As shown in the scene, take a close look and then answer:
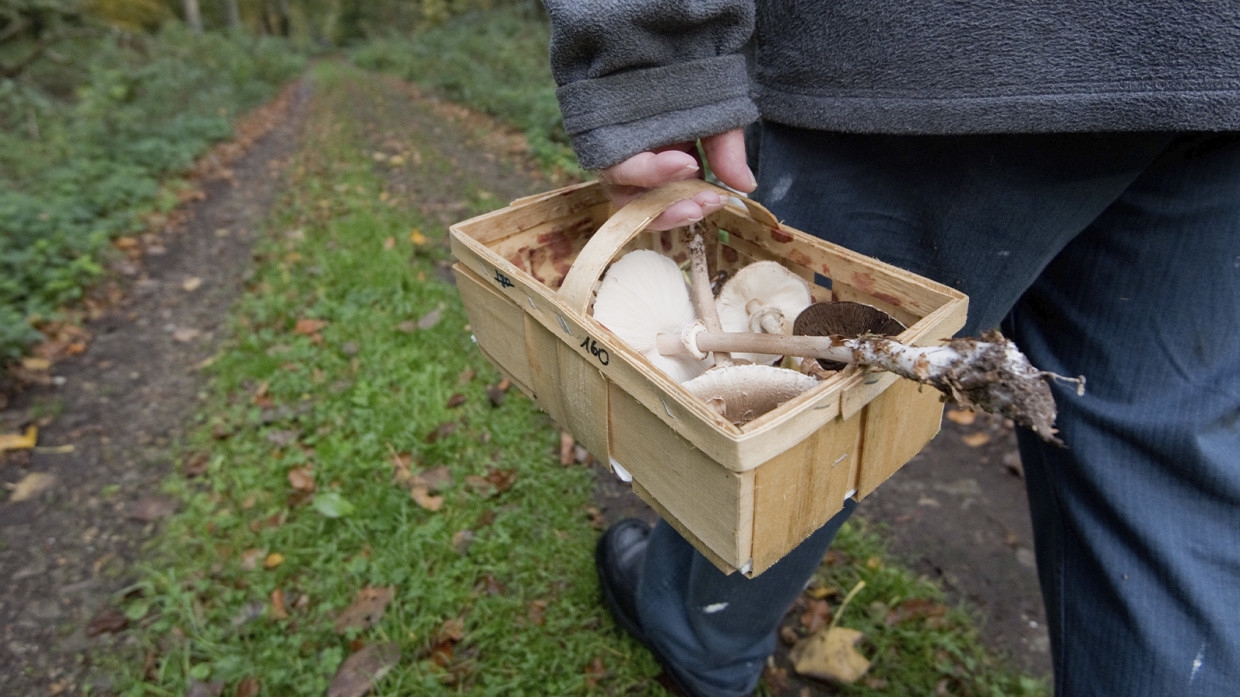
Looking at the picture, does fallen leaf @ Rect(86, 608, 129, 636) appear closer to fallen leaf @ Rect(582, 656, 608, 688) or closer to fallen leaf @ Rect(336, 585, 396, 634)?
fallen leaf @ Rect(336, 585, 396, 634)

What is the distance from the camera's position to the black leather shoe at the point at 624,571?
6.41 ft

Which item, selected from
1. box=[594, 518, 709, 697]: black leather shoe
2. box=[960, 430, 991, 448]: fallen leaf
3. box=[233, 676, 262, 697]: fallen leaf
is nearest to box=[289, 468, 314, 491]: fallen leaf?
box=[233, 676, 262, 697]: fallen leaf

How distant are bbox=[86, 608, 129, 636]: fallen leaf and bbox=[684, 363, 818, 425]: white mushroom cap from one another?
210cm

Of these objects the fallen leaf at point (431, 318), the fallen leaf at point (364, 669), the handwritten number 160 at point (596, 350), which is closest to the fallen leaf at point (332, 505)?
the fallen leaf at point (364, 669)

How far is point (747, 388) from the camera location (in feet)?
3.17

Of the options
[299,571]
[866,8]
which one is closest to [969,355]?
[866,8]

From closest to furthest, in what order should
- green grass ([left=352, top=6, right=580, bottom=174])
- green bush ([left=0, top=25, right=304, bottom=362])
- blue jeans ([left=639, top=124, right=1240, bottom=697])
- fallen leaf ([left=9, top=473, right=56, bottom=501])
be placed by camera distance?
blue jeans ([left=639, top=124, right=1240, bottom=697]), fallen leaf ([left=9, top=473, right=56, bottom=501]), green bush ([left=0, top=25, right=304, bottom=362]), green grass ([left=352, top=6, right=580, bottom=174])

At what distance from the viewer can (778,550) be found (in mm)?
930

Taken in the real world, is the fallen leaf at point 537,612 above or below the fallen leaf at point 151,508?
below

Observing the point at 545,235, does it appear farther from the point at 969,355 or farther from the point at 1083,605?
the point at 1083,605

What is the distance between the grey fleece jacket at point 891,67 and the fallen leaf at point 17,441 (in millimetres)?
2987

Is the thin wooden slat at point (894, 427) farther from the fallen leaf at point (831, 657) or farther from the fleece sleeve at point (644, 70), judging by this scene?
the fallen leaf at point (831, 657)

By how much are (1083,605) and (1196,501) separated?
261mm

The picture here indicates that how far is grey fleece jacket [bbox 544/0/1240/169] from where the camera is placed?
2.84 ft
